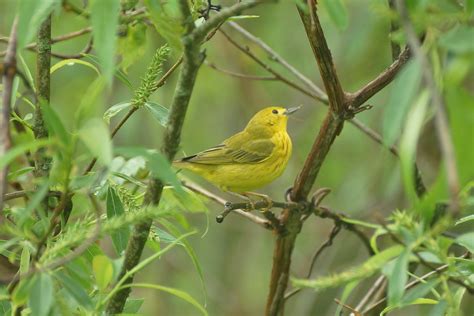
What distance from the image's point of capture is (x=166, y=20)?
1.52 meters

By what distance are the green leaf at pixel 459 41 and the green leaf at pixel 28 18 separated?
1.86ft

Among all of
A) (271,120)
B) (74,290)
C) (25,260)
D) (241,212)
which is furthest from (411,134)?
(271,120)

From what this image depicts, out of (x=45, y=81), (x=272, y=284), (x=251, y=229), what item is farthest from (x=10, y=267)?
(x=251, y=229)

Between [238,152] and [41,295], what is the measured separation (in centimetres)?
307

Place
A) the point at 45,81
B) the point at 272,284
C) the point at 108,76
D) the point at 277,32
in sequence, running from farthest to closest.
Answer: the point at 277,32
the point at 272,284
the point at 45,81
the point at 108,76

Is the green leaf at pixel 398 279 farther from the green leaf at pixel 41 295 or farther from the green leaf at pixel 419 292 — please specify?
the green leaf at pixel 41 295

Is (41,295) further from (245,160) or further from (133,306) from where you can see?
(245,160)

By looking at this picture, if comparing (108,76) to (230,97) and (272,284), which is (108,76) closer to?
(272,284)

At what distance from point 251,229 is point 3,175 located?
442cm

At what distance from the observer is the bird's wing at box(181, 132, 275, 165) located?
4195 mm

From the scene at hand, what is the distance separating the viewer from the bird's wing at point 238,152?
4.20 metres

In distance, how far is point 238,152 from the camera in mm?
4402

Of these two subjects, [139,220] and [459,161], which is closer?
[459,161]

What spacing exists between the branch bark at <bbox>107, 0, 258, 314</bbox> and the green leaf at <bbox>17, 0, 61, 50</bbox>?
306 millimetres
